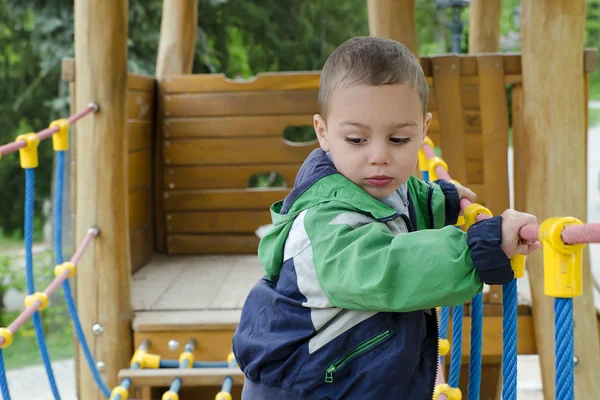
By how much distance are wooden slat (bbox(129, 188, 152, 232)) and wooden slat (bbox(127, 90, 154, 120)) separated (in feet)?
1.50

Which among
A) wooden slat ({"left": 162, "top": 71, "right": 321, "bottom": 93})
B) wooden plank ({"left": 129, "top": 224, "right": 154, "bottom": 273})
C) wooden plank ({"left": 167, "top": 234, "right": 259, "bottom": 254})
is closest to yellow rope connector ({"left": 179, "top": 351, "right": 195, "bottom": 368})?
wooden plank ({"left": 129, "top": 224, "right": 154, "bottom": 273})

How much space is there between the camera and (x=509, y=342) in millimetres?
1586

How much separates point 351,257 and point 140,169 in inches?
146

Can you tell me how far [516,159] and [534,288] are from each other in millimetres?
571

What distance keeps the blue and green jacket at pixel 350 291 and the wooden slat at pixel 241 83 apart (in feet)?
11.3

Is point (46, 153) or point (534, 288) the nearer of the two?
point (534, 288)

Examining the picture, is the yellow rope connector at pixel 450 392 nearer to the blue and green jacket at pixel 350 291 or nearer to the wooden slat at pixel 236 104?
the blue and green jacket at pixel 350 291

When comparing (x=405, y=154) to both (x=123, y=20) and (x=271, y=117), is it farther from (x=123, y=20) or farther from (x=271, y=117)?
(x=271, y=117)

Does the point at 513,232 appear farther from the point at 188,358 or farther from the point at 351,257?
the point at 188,358

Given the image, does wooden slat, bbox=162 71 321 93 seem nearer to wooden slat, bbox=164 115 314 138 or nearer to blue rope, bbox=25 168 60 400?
wooden slat, bbox=164 115 314 138

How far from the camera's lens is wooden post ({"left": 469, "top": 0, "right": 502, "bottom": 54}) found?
5.87m

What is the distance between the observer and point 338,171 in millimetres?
1556

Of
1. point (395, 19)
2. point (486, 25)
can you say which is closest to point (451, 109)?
point (395, 19)

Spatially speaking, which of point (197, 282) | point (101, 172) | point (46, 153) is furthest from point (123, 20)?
point (46, 153)
